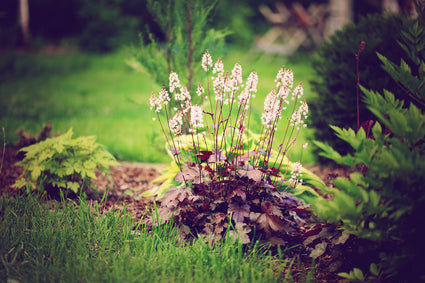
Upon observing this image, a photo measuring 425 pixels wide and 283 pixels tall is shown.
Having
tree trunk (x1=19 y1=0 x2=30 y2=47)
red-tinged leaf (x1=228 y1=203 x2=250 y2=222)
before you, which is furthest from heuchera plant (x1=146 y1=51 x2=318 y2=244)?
tree trunk (x1=19 y1=0 x2=30 y2=47)

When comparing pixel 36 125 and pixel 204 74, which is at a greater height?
pixel 204 74

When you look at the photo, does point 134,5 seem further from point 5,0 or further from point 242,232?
point 242,232

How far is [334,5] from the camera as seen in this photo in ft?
37.6

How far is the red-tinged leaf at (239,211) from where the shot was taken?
2.21m

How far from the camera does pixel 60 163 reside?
3133 mm

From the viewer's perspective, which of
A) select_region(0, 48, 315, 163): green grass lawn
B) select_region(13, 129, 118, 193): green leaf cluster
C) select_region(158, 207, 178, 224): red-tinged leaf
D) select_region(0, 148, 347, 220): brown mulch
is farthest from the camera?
select_region(0, 48, 315, 163): green grass lawn

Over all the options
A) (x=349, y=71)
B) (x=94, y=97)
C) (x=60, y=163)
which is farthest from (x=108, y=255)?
(x=94, y=97)

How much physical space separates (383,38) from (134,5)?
13454mm

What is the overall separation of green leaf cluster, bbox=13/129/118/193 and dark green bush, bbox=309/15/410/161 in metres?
2.20

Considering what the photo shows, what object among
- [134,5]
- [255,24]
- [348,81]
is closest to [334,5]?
[255,24]

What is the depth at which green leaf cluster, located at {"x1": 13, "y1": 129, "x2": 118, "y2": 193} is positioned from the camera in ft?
9.86

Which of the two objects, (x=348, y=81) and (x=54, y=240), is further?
(x=348, y=81)

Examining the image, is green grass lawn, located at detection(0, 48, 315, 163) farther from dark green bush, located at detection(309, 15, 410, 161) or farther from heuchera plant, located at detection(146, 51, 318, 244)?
heuchera plant, located at detection(146, 51, 318, 244)

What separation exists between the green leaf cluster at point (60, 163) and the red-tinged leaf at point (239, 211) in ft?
4.41
